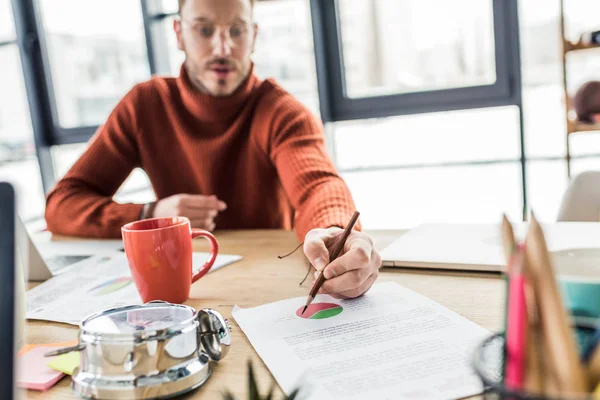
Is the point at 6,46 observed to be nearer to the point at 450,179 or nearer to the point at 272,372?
the point at 450,179

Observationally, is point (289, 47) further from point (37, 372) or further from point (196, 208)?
point (37, 372)

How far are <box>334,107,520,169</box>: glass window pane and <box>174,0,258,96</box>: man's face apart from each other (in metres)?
1.65

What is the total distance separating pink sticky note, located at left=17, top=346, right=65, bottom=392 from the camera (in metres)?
0.53

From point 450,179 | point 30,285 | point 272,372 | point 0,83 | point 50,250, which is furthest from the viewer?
point 0,83

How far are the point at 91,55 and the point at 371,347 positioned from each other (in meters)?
3.47

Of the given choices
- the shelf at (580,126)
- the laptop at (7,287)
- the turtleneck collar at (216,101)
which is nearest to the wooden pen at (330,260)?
the laptop at (7,287)

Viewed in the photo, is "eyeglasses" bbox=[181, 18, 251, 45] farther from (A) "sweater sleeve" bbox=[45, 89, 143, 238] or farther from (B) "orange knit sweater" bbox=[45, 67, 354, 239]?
(A) "sweater sleeve" bbox=[45, 89, 143, 238]

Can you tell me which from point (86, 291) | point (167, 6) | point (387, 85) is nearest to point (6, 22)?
point (167, 6)

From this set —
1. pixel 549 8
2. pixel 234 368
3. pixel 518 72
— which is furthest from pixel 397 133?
pixel 234 368

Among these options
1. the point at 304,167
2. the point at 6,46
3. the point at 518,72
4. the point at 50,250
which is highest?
the point at 6,46

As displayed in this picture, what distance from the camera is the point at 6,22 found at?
3365 millimetres

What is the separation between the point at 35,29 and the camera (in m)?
3.40

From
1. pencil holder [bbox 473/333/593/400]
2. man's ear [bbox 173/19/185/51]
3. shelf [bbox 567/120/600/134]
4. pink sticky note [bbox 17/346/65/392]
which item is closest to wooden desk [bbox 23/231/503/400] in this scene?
pink sticky note [bbox 17/346/65/392]

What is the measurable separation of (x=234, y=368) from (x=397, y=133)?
8.67 ft
